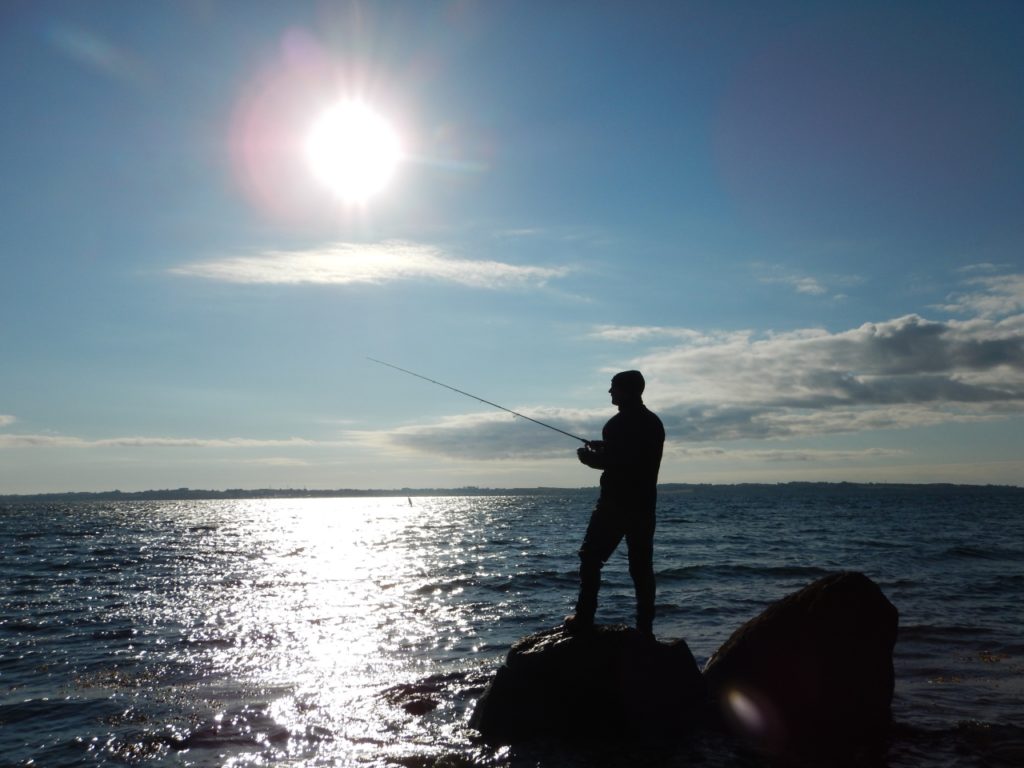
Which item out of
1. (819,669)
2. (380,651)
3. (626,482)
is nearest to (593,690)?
(626,482)

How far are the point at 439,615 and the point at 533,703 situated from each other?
8596 mm

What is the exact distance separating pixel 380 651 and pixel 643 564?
655cm

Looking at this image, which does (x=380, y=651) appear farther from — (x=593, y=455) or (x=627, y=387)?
(x=627, y=387)

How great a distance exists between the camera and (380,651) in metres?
12.7

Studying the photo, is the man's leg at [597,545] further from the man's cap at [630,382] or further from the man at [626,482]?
the man's cap at [630,382]

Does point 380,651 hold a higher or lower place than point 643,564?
lower

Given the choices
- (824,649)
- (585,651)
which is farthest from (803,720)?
(585,651)

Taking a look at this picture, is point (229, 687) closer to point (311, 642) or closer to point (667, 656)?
point (311, 642)

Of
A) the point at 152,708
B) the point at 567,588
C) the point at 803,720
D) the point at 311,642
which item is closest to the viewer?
the point at 803,720

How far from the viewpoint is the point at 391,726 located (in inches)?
334

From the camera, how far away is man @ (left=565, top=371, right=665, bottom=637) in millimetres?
7594

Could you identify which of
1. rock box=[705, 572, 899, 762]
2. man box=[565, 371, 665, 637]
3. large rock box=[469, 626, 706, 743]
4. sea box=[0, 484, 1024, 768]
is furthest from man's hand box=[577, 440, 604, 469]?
rock box=[705, 572, 899, 762]

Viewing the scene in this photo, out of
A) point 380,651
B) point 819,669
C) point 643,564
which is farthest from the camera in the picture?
point 380,651

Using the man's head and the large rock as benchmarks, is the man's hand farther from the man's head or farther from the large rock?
the large rock
